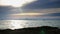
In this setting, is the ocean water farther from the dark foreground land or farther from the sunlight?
the sunlight

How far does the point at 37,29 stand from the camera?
1608 millimetres

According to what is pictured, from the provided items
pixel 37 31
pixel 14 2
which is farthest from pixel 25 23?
pixel 14 2

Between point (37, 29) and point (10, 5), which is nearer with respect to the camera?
point (37, 29)

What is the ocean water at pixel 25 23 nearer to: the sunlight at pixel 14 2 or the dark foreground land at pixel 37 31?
the dark foreground land at pixel 37 31

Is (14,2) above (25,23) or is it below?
above

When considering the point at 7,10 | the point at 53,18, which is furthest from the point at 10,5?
the point at 53,18

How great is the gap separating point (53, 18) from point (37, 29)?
0.27m

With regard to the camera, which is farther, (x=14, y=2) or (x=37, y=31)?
(x=14, y=2)

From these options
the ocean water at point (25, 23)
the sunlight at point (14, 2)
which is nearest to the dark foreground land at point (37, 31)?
the ocean water at point (25, 23)

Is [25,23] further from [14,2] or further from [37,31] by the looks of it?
[14,2]

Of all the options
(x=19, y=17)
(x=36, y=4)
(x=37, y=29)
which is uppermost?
(x=36, y=4)

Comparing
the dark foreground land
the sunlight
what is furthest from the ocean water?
the sunlight

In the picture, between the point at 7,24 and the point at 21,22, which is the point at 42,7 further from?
the point at 7,24

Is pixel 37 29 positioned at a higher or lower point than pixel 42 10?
lower
